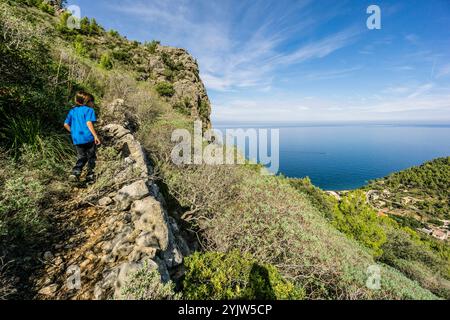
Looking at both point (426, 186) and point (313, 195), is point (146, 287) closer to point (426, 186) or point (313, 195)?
point (313, 195)

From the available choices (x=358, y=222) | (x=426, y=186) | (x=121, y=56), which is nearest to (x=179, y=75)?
(x=121, y=56)

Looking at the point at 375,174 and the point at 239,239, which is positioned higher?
the point at 239,239

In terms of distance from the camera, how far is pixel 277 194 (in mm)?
6980

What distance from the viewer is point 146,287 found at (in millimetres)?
2186

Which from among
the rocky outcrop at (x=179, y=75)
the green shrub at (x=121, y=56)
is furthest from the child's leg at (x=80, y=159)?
the green shrub at (x=121, y=56)

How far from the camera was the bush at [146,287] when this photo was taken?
211cm

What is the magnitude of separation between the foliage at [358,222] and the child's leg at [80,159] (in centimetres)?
1731

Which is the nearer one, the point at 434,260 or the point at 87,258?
the point at 87,258

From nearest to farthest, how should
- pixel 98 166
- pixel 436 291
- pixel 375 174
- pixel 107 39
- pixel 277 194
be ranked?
pixel 98 166
pixel 277 194
pixel 436 291
pixel 107 39
pixel 375 174

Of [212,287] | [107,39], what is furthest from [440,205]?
[107,39]

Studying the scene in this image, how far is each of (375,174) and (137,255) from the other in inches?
A: 5457

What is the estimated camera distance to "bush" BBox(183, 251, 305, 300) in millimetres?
2887
